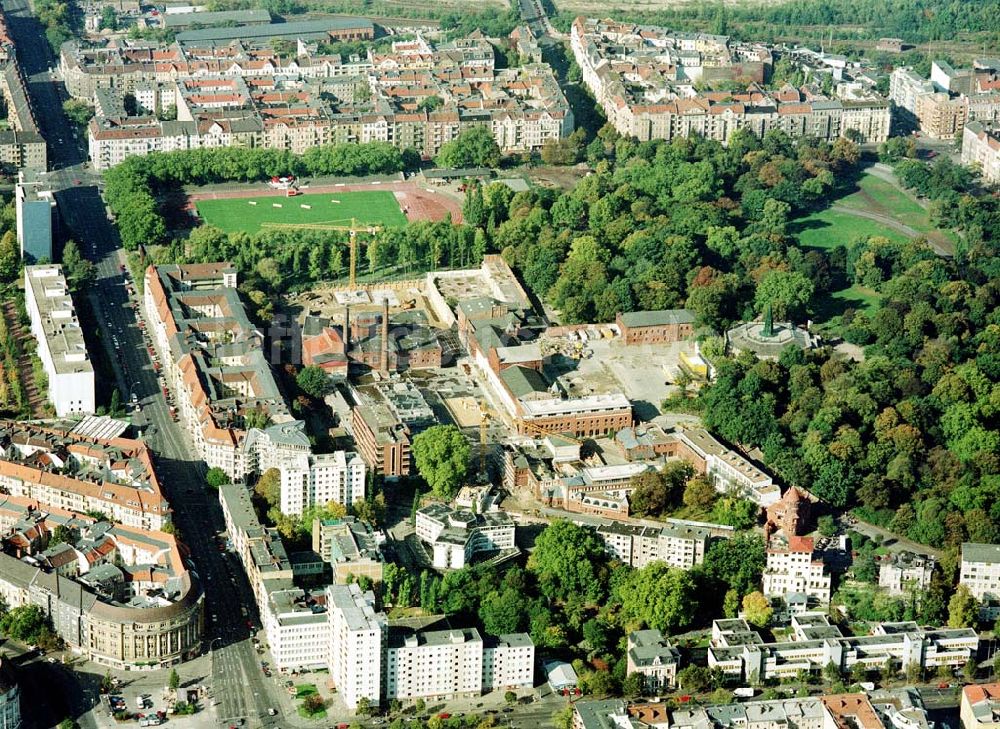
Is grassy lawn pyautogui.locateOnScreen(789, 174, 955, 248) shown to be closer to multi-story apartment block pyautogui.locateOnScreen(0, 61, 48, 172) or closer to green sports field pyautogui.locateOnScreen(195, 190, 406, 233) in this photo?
green sports field pyautogui.locateOnScreen(195, 190, 406, 233)

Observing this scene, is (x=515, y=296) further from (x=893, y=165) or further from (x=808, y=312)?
(x=893, y=165)

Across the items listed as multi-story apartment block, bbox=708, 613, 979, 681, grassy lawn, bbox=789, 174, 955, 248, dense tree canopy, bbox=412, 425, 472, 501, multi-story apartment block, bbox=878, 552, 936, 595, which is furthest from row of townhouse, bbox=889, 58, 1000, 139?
multi-story apartment block, bbox=708, 613, 979, 681

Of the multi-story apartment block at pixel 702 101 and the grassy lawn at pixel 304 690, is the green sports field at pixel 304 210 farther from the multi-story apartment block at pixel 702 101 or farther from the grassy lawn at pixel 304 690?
the grassy lawn at pixel 304 690

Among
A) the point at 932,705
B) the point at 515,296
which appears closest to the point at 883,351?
the point at 515,296

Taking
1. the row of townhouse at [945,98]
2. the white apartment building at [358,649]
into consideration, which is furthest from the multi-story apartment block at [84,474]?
the row of townhouse at [945,98]

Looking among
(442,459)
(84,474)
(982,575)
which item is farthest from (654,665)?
(84,474)

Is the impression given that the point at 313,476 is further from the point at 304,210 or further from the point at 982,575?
the point at 304,210

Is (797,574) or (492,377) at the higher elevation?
(492,377)
